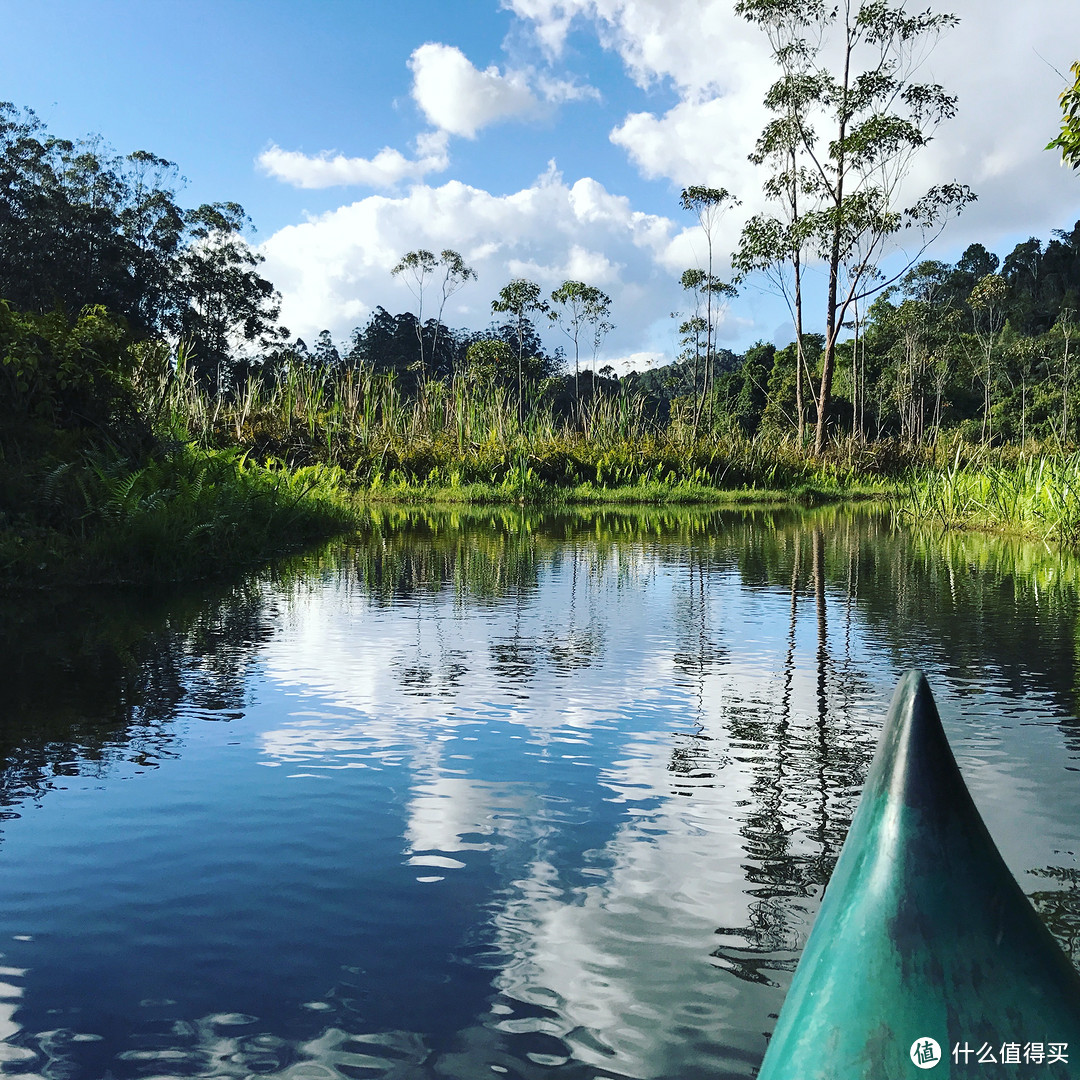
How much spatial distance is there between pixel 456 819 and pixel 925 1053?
7.16ft

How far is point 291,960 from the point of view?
90.4 inches

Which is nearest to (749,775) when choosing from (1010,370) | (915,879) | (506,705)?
(506,705)

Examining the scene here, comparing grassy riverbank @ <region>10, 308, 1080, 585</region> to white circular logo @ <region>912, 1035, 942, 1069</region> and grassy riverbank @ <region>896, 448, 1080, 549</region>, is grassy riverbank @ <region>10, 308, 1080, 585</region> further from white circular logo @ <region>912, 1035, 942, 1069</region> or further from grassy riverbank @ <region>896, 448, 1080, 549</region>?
white circular logo @ <region>912, 1035, 942, 1069</region>

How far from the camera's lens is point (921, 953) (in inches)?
46.0

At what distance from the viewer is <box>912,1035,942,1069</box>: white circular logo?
3.74 feet

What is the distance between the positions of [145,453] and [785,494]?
18.1 m

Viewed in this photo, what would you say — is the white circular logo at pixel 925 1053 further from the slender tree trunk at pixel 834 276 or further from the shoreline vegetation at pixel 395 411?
the slender tree trunk at pixel 834 276

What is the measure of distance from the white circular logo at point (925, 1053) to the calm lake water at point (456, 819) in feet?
2.75

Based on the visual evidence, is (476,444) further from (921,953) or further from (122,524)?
(921,953)

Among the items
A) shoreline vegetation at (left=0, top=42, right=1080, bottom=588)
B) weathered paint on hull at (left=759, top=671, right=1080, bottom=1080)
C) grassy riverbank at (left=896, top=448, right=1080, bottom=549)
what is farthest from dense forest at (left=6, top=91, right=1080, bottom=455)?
weathered paint on hull at (left=759, top=671, right=1080, bottom=1080)

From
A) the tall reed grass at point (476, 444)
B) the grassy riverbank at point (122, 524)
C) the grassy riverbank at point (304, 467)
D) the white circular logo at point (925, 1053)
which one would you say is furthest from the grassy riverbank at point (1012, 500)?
the white circular logo at point (925, 1053)

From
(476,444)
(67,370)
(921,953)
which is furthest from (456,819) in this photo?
(476,444)

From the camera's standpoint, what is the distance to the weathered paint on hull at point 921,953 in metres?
1.14

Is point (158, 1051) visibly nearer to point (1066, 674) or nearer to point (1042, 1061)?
point (1042, 1061)
